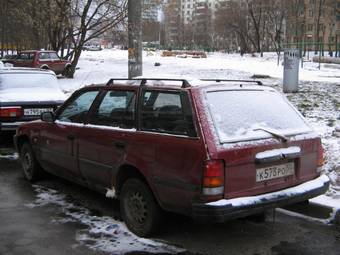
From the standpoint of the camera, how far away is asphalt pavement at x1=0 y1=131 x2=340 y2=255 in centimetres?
486

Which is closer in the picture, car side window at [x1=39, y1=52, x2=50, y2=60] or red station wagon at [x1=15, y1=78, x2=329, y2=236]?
red station wagon at [x1=15, y1=78, x2=329, y2=236]

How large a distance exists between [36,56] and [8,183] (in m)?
22.7

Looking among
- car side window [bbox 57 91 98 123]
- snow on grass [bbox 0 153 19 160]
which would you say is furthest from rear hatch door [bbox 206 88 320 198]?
snow on grass [bbox 0 153 19 160]

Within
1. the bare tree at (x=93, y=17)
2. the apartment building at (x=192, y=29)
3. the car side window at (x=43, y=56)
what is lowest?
the car side window at (x=43, y=56)

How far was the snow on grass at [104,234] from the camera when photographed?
4.84m

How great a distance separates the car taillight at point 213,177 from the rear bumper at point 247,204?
0.35 ft

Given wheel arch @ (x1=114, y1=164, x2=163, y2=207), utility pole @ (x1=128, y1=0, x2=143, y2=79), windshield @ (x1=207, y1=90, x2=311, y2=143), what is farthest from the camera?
utility pole @ (x1=128, y1=0, x2=143, y2=79)

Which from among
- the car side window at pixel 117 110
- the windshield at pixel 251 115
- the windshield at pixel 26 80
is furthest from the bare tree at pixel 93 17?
the windshield at pixel 251 115

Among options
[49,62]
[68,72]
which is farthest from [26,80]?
[49,62]

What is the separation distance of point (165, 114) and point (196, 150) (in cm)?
68

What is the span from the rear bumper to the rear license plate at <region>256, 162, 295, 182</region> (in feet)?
0.48

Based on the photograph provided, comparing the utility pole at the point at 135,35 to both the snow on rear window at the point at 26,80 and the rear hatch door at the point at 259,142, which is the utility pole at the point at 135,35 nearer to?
the snow on rear window at the point at 26,80

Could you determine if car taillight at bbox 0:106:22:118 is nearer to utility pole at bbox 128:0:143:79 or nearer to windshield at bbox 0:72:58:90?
windshield at bbox 0:72:58:90

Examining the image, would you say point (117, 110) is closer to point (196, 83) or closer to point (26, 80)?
point (196, 83)
